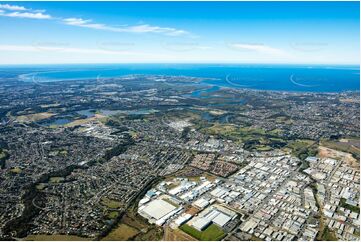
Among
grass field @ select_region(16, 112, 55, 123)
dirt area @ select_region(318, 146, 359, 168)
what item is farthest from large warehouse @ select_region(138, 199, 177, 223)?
grass field @ select_region(16, 112, 55, 123)

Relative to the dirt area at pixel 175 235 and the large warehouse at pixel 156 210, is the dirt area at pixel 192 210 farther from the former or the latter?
the dirt area at pixel 175 235

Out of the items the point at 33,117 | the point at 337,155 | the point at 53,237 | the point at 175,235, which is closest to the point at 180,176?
the point at 175,235

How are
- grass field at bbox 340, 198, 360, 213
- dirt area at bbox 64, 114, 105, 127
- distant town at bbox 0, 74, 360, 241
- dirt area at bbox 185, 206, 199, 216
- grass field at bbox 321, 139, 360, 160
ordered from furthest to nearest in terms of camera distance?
1. dirt area at bbox 64, 114, 105, 127
2. grass field at bbox 321, 139, 360, 160
3. grass field at bbox 340, 198, 360, 213
4. dirt area at bbox 185, 206, 199, 216
5. distant town at bbox 0, 74, 360, 241

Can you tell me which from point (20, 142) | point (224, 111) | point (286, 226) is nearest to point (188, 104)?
point (224, 111)

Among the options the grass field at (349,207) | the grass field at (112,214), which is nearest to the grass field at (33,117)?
the grass field at (112,214)

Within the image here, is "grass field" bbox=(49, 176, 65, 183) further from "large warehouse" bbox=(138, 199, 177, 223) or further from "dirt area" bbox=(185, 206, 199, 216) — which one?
"dirt area" bbox=(185, 206, 199, 216)

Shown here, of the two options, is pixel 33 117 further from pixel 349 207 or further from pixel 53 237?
pixel 349 207
